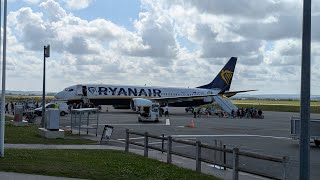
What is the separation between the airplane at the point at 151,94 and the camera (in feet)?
203

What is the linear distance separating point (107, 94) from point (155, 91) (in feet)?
26.5

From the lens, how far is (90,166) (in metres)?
13.2

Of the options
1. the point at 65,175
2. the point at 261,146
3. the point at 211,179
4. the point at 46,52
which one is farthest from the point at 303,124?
the point at 46,52

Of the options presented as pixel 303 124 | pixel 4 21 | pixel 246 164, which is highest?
pixel 4 21

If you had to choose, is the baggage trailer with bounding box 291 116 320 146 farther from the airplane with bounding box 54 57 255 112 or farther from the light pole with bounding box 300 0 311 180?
the airplane with bounding box 54 57 255 112

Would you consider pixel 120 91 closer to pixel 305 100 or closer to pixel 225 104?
pixel 225 104

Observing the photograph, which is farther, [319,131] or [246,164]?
[319,131]

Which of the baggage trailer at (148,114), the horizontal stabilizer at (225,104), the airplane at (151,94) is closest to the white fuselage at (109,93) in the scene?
the airplane at (151,94)

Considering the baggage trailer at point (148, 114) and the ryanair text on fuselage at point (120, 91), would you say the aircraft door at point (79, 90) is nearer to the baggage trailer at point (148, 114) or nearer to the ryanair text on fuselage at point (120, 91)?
the ryanair text on fuselage at point (120, 91)

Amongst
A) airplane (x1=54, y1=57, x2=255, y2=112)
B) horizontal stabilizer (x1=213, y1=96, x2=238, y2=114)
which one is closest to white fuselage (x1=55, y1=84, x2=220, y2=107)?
airplane (x1=54, y1=57, x2=255, y2=112)

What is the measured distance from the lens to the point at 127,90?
6425 centimetres

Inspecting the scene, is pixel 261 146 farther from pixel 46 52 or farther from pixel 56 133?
pixel 46 52

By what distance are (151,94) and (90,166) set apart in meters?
54.4

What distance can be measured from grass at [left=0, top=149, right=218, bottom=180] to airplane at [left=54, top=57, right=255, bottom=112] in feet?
130
